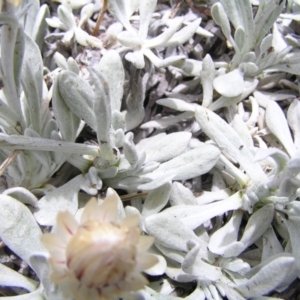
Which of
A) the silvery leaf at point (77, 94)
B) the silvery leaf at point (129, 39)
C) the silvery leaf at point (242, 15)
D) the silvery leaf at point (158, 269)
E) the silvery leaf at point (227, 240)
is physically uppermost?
the silvery leaf at point (242, 15)

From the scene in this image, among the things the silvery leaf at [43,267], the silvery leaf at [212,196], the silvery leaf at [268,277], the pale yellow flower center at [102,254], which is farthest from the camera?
the silvery leaf at [212,196]

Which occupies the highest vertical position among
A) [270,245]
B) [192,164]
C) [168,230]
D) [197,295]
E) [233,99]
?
[233,99]

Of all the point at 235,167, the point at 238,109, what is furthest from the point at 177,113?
the point at 235,167

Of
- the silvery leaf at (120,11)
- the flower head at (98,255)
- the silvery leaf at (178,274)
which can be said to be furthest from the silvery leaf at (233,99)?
the flower head at (98,255)

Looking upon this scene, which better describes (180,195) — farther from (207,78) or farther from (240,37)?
(240,37)

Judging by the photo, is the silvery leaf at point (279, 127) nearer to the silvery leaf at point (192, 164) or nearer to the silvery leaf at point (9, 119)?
the silvery leaf at point (192, 164)

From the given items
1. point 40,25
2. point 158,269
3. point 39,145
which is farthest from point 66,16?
point 158,269
